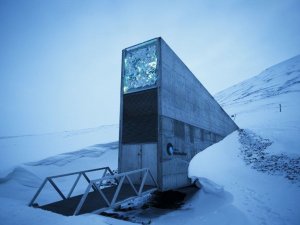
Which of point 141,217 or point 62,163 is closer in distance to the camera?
point 141,217

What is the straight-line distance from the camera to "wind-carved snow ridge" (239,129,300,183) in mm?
8836

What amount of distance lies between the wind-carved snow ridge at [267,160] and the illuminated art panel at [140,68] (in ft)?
22.8

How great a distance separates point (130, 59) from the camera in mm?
10656

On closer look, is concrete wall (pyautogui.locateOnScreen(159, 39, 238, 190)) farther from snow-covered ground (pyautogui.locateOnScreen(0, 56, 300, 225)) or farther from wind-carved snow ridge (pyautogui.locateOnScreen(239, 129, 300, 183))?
wind-carved snow ridge (pyautogui.locateOnScreen(239, 129, 300, 183))

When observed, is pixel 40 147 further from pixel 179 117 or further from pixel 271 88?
pixel 271 88

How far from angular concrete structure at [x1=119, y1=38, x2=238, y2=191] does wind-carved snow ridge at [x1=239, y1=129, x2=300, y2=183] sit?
3.48 m

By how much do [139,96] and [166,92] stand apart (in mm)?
1359

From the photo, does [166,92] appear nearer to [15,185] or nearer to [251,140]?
[251,140]

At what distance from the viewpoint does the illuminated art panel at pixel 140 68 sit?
9.75m

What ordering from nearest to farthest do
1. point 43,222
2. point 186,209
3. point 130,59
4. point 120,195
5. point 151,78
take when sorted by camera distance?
point 43,222 → point 120,195 → point 186,209 → point 151,78 → point 130,59

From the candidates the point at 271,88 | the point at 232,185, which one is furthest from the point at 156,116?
the point at 271,88

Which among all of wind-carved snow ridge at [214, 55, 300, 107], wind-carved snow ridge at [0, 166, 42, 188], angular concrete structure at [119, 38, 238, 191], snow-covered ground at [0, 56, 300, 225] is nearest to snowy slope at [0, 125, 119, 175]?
wind-carved snow ridge at [0, 166, 42, 188]

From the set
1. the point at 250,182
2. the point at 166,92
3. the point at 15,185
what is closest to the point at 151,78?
the point at 166,92

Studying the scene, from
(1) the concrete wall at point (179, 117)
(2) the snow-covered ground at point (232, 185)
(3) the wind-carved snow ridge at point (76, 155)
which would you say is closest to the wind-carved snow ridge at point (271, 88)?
(2) the snow-covered ground at point (232, 185)
